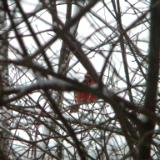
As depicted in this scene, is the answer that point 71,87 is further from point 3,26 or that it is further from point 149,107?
point 3,26

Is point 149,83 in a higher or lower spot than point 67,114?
lower

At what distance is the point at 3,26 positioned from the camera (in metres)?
1.41

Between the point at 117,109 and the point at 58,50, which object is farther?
the point at 58,50

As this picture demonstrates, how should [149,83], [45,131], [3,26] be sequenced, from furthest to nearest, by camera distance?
[45,131]
[3,26]
[149,83]

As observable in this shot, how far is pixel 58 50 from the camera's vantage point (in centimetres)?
218

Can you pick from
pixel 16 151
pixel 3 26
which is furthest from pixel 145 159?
pixel 16 151

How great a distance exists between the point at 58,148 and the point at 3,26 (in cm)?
86

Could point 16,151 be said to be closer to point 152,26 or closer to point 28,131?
point 28,131

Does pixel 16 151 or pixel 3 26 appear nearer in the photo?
pixel 3 26

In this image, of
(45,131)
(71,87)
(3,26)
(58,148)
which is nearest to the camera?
(71,87)

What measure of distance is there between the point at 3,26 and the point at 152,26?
842mm

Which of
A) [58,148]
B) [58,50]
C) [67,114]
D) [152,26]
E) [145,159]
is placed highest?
[58,50]

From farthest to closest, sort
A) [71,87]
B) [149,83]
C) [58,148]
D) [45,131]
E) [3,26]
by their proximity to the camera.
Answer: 1. [45,131]
2. [58,148]
3. [3,26]
4. [149,83]
5. [71,87]

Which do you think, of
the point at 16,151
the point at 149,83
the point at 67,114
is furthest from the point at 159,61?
the point at 16,151
